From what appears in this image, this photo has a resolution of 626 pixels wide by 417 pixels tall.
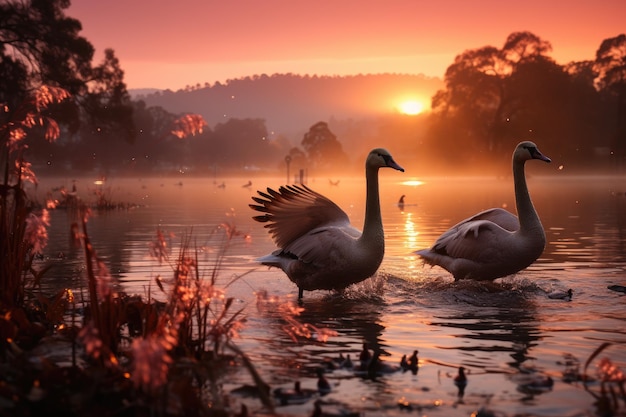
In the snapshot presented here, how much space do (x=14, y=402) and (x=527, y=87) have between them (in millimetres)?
86613

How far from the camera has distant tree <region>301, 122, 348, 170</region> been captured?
161000 mm

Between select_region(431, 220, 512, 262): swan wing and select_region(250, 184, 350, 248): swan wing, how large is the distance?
5.37 feet

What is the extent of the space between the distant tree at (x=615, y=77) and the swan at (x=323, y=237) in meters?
75.4

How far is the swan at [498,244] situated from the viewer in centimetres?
1064

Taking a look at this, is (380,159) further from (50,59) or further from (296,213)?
(50,59)

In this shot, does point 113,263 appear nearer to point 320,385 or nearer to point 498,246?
point 498,246

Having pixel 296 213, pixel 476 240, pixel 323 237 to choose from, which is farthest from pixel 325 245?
pixel 476 240

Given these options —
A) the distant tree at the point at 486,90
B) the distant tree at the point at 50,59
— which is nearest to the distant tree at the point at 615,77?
the distant tree at the point at 486,90

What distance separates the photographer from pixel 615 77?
8838cm

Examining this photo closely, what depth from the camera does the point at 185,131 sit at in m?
5.89

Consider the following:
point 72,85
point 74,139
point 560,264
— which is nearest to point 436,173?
point 74,139

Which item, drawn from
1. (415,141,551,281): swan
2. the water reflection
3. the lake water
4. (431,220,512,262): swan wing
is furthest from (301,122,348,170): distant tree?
the water reflection

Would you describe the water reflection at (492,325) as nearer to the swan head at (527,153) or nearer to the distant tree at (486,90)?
the swan head at (527,153)

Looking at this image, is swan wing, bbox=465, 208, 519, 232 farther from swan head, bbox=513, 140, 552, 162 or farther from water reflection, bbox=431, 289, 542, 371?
water reflection, bbox=431, 289, 542, 371
